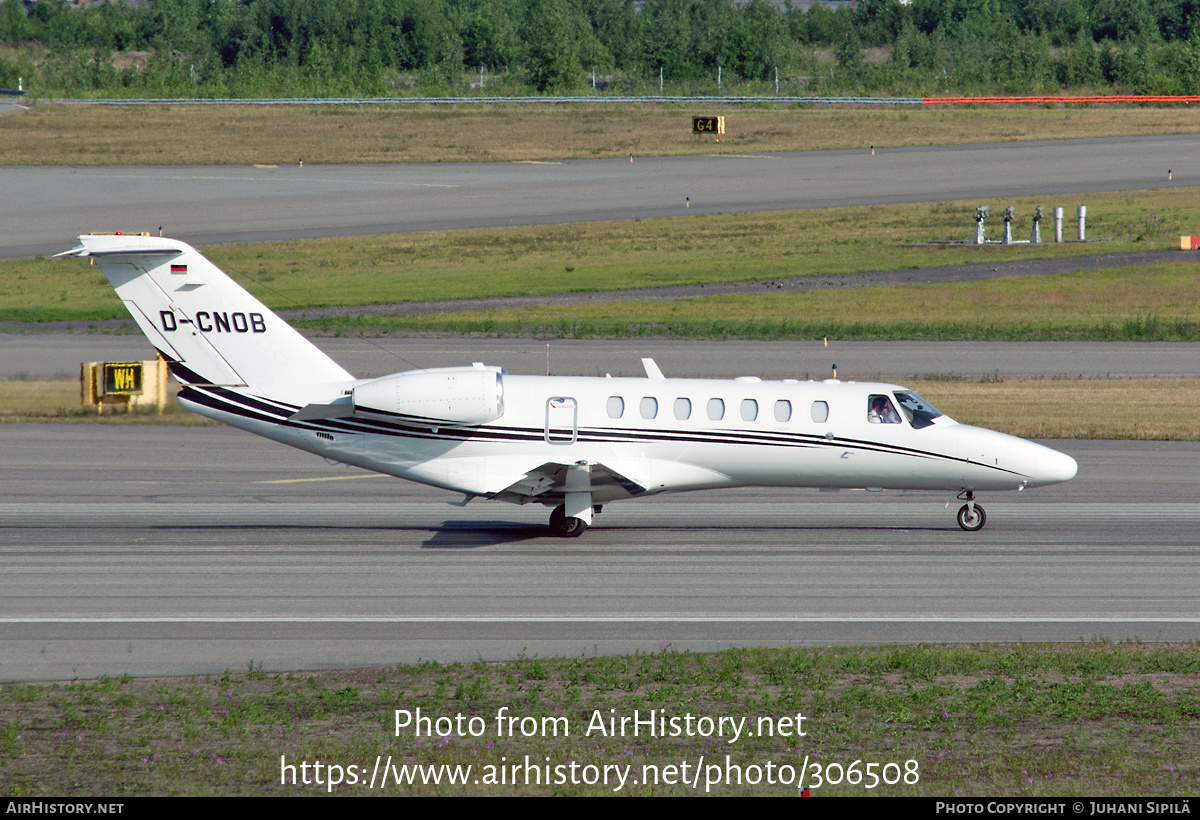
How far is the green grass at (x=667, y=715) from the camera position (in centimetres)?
1080

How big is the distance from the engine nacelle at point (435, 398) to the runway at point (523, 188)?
39.4 m

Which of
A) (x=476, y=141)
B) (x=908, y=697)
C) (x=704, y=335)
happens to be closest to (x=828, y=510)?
(x=908, y=697)

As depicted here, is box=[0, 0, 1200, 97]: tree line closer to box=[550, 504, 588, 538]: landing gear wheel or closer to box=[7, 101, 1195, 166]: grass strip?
box=[7, 101, 1195, 166]: grass strip

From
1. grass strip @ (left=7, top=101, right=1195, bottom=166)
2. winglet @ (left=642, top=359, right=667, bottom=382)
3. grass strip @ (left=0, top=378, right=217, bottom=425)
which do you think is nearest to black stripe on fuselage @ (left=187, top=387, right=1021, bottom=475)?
winglet @ (left=642, top=359, right=667, bottom=382)

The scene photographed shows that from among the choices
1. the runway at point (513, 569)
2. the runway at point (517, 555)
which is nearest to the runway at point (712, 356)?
the runway at point (517, 555)

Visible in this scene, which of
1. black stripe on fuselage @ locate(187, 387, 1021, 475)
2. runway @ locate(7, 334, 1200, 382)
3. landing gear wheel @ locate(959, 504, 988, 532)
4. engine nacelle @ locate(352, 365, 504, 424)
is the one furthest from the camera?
runway @ locate(7, 334, 1200, 382)

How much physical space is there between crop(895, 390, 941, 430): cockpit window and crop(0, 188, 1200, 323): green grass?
30.8 m

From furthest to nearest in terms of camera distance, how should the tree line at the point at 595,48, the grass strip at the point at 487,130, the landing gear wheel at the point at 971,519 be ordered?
the tree line at the point at 595,48
the grass strip at the point at 487,130
the landing gear wheel at the point at 971,519

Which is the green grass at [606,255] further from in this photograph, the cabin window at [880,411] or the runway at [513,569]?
the cabin window at [880,411]

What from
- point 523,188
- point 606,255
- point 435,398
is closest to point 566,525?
point 435,398

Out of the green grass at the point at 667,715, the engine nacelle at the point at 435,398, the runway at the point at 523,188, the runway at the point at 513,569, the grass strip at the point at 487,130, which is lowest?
the runway at the point at 513,569

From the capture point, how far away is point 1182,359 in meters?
41.9

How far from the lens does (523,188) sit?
228 feet

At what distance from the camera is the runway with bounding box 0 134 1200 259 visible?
62.6 m
